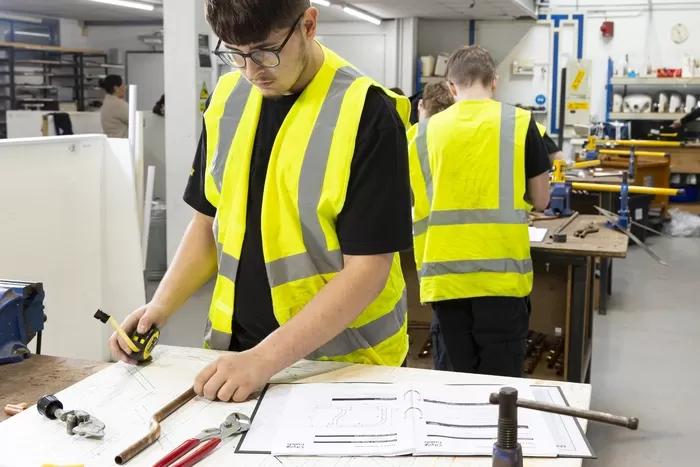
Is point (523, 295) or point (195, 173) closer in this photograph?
point (195, 173)

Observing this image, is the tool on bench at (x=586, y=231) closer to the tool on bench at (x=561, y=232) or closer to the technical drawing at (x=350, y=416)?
the tool on bench at (x=561, y=232)

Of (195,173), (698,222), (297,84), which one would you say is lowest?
(698,222)

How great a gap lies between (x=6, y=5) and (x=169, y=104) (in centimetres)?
565

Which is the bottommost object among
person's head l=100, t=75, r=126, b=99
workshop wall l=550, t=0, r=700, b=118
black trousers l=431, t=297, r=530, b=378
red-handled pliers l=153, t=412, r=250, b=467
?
black trousers l=431, t=297, r=530, b=378

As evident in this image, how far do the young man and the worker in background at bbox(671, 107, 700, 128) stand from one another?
22.6 feet

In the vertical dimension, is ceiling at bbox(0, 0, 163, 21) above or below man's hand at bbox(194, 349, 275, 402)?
above

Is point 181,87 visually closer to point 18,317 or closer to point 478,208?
point 478,208

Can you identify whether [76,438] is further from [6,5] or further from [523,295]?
[6,5]

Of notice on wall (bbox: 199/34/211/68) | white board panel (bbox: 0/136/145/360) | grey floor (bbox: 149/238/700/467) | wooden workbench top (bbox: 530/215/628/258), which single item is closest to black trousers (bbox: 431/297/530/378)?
wooden workbench top (bbox: 530/215/628/258)

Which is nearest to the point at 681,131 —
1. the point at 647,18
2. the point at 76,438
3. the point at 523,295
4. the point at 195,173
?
the point at 647,18

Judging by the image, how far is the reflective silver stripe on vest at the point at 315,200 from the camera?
1.27 meters

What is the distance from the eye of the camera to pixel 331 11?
8.35 meters

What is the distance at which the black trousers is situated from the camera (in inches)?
101

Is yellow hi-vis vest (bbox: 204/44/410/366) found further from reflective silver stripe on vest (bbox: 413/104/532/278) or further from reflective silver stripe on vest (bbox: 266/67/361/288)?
reflective silver stripe on vest (bbox: 413/104/532/278)
